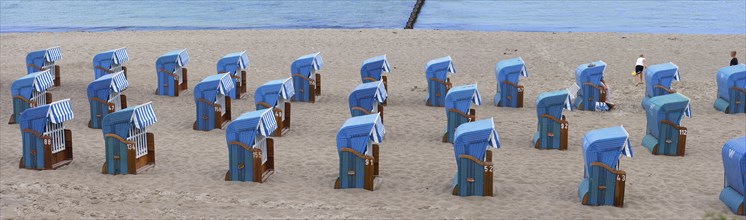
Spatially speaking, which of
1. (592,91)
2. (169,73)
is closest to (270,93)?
(169,73)

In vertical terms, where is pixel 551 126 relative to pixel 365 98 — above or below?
below

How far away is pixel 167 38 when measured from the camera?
34.2 meters

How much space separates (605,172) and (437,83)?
28.3ft

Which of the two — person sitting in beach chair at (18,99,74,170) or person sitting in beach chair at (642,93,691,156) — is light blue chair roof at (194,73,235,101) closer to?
person sitting in beach chair at (18,99,74,170)

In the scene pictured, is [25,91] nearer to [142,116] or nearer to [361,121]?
[142,116]

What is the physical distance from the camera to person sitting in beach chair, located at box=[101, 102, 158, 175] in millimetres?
16031

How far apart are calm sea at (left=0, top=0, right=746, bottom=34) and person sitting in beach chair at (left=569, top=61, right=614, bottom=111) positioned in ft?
63.2

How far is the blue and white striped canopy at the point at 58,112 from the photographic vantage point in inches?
647

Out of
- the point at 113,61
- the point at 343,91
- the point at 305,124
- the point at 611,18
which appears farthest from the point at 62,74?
the point at 611,18

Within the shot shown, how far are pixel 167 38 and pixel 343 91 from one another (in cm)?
1128

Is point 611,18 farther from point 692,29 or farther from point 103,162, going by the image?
point 103,162

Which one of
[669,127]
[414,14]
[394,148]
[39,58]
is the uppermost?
[414,14]

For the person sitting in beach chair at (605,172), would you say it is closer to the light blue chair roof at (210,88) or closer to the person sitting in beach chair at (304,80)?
the light blue chair roof at (210,88)

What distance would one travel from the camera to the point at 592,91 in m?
22.2
